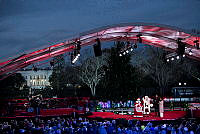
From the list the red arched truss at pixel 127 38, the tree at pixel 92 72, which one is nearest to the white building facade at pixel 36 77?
the tree at pixel 92 72

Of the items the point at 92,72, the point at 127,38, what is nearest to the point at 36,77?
the point at 92,72

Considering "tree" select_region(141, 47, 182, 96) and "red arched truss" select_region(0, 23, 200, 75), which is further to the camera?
"tree" select_region(141, 47, 182, 96)

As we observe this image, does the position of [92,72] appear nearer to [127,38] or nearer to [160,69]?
[160,69]

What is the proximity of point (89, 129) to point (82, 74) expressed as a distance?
105 feet

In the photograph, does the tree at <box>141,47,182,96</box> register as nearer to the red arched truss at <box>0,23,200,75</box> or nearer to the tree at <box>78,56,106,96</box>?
the tree at <box>78,56,106,96</box>

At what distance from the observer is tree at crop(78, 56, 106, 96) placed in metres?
42.9

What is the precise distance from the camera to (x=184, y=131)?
1070cm

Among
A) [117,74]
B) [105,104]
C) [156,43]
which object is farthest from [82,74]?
[156,43]

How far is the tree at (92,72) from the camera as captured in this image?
4288cm

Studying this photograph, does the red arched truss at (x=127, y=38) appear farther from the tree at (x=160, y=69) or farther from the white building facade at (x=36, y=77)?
the white building facade at (x=36, y=77)

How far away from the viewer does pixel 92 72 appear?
4347 centimetres

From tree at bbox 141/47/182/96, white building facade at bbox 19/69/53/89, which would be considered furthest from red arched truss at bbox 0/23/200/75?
white building facade at bbox 19/69/53/89

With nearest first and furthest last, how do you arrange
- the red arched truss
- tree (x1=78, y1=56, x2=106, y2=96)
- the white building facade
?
the red arched truss → tree (x1=78, y1=56, x2=106, y2=96) → the white building facade

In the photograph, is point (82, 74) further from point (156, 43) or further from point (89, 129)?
point (89, 129)
